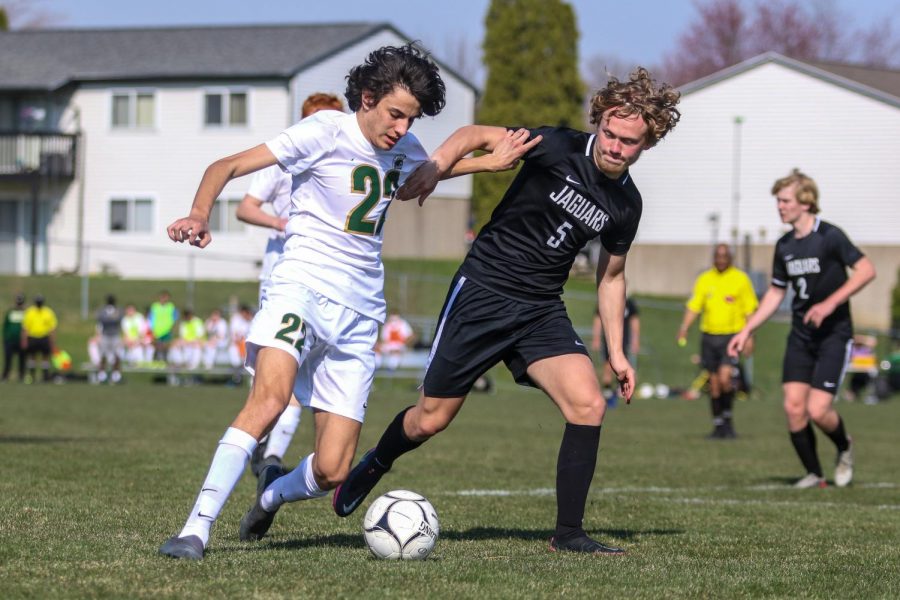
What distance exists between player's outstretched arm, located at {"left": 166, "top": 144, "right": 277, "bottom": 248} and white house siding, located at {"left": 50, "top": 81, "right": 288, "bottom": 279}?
37.6 m

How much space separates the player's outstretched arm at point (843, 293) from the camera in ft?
32.2

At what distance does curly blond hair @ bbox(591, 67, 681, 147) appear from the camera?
6.22 meters

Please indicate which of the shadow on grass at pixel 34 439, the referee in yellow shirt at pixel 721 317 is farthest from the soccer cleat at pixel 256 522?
the referee in yellow shirt at pixel 721 317

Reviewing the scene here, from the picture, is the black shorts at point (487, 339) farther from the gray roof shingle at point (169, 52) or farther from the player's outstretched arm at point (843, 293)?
the gray roof shingle at point (169, 52)

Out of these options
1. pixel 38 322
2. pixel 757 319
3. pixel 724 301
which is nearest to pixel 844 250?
pixel 757 319

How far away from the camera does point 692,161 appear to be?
151ft

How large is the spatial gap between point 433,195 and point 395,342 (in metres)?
21.2

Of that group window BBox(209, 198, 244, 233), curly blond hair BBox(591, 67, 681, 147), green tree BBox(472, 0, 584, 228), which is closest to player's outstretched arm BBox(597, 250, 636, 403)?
curly blond hair BBox(591, 67, 681, 147)

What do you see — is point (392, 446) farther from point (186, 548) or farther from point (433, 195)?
point (433, 195)

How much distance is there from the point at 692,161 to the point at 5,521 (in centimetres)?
4120

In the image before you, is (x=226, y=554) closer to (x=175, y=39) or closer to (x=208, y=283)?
(x=208, y=283)

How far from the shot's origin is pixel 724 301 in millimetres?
16578

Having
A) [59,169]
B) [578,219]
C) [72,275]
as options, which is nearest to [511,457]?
[578,219]

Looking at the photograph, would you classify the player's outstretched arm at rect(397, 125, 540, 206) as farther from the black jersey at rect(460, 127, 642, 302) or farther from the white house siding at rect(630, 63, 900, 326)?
the white house siding at rect(630, 63, 900, 326)
